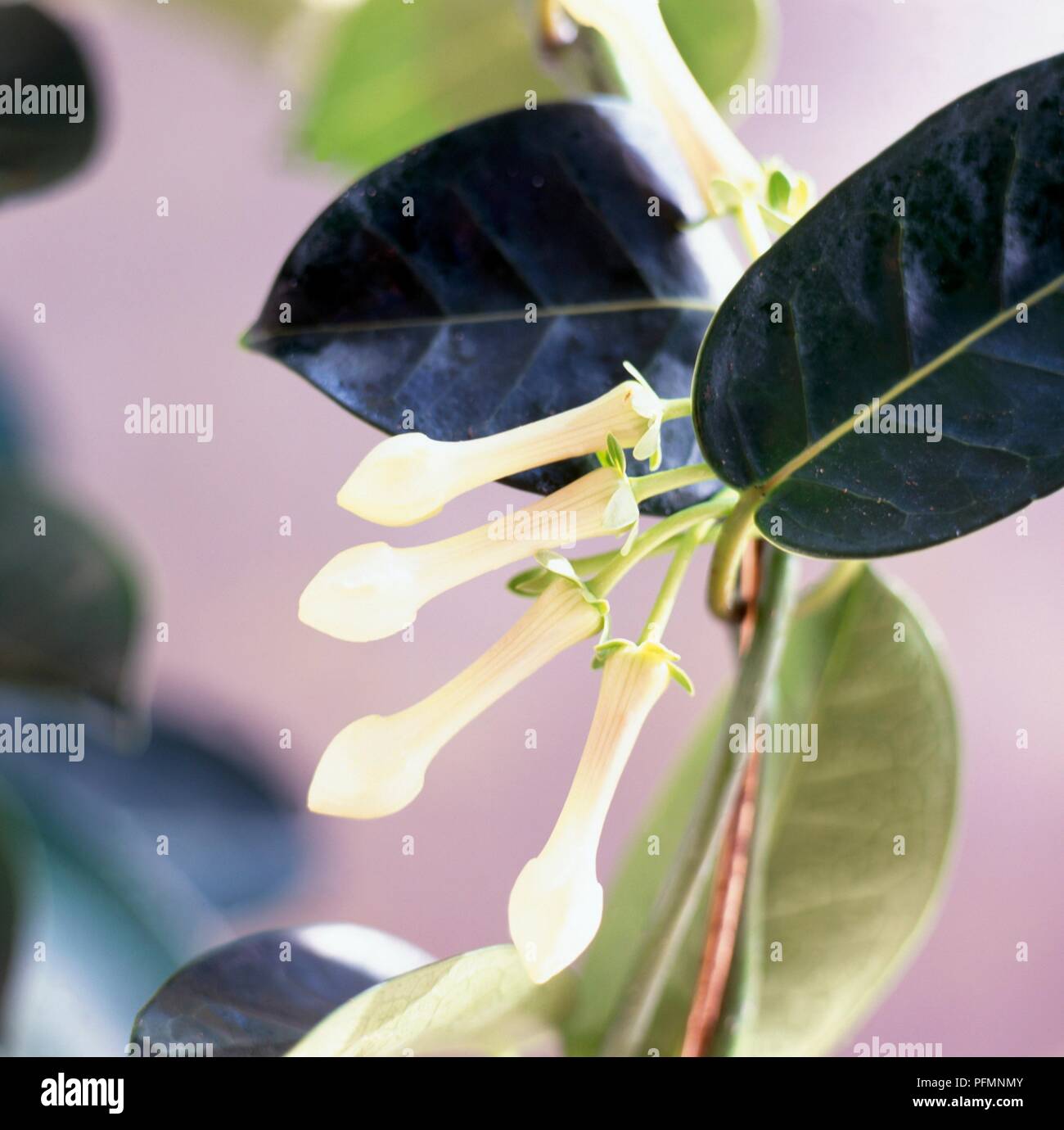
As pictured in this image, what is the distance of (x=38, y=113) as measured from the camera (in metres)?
0.43

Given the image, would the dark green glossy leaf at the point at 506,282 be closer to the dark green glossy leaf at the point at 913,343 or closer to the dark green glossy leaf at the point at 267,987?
the dark green glossy leaf at the point at 913,343

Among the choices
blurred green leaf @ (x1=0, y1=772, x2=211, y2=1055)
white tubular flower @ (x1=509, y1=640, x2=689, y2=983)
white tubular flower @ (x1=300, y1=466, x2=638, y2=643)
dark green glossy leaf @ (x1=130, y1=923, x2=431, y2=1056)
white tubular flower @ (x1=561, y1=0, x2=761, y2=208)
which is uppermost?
white tubular flower @ (x1=561, y1=0, x2=761, y2=208)

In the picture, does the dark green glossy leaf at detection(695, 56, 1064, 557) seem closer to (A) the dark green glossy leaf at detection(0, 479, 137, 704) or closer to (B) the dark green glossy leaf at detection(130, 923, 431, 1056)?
(B) the dark green glossy leaf at detection(130, 923, 431, 1056)

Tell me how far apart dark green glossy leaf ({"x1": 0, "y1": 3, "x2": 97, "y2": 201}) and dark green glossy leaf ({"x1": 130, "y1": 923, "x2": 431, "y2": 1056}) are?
313 mm

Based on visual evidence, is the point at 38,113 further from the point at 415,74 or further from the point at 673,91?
the point at 673,91

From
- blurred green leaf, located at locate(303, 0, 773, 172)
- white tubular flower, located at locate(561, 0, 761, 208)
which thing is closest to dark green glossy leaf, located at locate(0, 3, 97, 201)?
blurred green leaf, located at locate(303, 0, 773, 172)

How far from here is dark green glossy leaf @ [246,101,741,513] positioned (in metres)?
0.29

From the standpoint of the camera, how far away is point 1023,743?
0.76 metres

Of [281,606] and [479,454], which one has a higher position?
[479,454]

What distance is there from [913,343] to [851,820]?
0.19 m

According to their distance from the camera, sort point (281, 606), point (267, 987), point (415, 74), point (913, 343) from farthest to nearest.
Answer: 1. point (281, 606)
2. point (415, 74)
3. point (267, 987)
4. point (913, 343)

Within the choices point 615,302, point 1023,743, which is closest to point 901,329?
point 615,302

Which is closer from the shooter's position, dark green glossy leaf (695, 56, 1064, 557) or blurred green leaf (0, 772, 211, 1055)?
dark green glossy leaf (695, 56, 1064, 557)

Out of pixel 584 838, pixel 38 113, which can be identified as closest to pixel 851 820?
pixel 584 838
